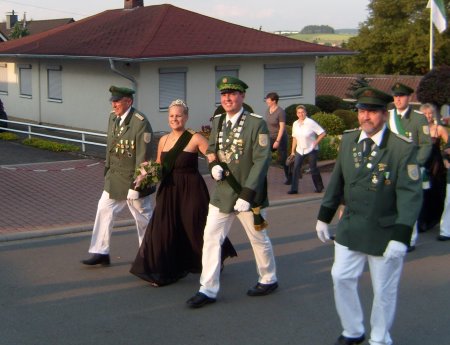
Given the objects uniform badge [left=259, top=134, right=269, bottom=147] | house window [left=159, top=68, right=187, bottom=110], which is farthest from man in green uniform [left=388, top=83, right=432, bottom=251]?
house window [left=159, top=68, right=187, bottom=110]

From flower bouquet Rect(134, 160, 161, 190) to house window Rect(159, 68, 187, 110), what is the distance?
1529cm

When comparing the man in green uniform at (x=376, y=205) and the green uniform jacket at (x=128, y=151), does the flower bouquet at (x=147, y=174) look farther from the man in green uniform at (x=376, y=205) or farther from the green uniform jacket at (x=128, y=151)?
the man in green uniform at (x=376, y=205)

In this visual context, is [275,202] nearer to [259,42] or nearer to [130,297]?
[130,297]

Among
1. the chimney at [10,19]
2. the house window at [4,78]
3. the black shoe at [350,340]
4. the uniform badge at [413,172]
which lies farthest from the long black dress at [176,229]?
the chimney at [10,19]

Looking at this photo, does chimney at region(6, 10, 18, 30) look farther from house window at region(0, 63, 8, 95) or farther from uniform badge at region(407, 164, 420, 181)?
uniform badge at region(407, 164, 420, 181)

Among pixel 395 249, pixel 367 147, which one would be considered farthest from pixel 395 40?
pixel 395 249

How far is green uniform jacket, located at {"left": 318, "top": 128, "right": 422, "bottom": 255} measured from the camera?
523cm

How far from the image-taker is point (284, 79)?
26.2 metres

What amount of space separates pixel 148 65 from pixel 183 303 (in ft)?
51.8

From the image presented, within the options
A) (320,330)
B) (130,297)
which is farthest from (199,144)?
(320,330)

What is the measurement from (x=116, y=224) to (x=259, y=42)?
15816 millimetres

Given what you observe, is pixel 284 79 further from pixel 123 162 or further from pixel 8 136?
pixel 123 162

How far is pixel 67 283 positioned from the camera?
24.7 ft

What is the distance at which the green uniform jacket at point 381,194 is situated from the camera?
5.23 meters
